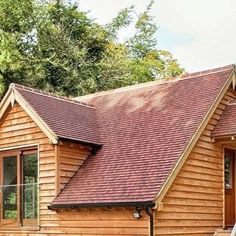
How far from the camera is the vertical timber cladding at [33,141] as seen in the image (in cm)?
1337

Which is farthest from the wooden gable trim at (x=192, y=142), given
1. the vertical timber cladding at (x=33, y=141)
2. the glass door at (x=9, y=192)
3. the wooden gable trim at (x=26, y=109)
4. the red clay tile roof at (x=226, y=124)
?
the glass door at (x=9, y=192)

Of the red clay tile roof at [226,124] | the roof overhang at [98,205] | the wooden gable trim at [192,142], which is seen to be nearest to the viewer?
the roof overhang at [98,205]

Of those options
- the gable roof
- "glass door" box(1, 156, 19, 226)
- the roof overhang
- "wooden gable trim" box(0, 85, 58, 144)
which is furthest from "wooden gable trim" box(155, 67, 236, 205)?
"glass door" box(1, 156, 19, 226)

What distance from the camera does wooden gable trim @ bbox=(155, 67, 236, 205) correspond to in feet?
36.3

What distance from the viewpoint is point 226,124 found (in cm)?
1366

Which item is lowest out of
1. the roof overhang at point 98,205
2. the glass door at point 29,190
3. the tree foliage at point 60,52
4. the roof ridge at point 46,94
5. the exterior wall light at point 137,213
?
the exterior wall light at point 137,213

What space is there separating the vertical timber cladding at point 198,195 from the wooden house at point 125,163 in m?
0.02

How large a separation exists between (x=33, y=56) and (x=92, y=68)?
3.21 m

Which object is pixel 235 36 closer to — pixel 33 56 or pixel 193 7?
pixel 193 7

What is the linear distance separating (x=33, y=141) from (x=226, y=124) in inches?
194

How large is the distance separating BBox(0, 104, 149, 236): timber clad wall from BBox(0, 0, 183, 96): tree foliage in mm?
12445

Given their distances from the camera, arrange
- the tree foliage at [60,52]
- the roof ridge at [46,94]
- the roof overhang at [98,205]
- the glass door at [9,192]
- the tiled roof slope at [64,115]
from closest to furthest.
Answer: the roof overhang at [98,205], the tiled roof slope at [64,115], the glass door at [9,192], the roof ridge at [46,94], the tree foliage at [60,52]

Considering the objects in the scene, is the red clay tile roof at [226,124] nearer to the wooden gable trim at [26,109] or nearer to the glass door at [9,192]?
the wooden gable trim at [26,109]

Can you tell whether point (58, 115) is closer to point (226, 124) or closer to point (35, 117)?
point (35, 117)
